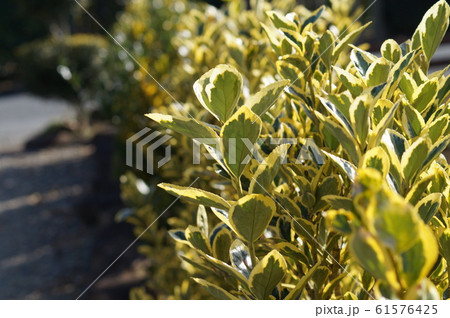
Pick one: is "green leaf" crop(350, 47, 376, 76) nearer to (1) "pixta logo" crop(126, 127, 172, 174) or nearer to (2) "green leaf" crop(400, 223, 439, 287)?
(2) "green leaf" crop(400, 223, 439, 287)

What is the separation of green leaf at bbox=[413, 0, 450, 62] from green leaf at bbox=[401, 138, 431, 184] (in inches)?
16.8

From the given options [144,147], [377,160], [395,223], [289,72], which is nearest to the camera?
[395,223]

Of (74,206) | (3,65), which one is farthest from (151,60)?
(3,65)

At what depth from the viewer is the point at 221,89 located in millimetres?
1042

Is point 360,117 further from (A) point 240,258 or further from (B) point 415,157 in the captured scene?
(A) point 240,258

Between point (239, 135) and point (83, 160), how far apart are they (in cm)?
938


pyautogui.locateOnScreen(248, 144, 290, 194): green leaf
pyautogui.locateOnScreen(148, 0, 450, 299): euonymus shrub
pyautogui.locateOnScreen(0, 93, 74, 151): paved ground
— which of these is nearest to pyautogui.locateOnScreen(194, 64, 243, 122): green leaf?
pyautogui.locateOnScreen(148, 0, 450, 299): euonymus shrub

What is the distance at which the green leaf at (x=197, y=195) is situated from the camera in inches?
41.9

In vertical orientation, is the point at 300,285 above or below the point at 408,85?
below

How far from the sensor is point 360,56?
50.7 inches

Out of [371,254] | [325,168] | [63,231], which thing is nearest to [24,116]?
[63,231]

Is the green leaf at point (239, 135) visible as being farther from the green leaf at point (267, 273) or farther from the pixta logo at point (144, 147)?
the pixta logo at point (144, 147)

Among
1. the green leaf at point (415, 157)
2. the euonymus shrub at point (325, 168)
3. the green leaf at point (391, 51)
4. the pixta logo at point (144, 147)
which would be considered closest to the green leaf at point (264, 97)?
the euonymus shrub at point (325, 168)

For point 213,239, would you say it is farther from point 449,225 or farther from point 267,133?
point 449,225
